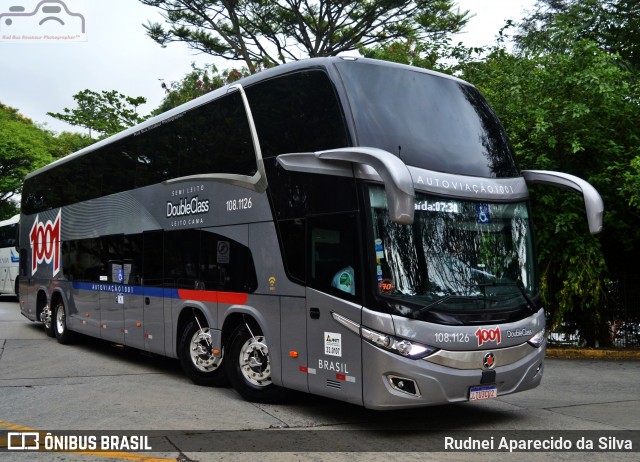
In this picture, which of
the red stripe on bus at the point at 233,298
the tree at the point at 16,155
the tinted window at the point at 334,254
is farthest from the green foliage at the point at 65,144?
the tinted window at the point at 334,254

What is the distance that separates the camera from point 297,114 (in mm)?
8422

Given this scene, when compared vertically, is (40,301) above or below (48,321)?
above

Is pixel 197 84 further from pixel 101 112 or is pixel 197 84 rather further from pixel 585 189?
pixel 585 189

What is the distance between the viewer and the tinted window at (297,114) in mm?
7867

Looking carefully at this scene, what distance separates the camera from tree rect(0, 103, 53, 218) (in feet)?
147

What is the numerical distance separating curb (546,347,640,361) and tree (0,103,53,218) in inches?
1459

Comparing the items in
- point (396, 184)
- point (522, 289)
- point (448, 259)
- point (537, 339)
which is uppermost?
point (396, 184)

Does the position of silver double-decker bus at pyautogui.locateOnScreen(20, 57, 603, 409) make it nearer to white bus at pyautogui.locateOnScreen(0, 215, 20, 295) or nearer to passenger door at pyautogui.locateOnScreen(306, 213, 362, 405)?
passenger door at pyautogui.locateOnScreen(306, 213, 362, 405)

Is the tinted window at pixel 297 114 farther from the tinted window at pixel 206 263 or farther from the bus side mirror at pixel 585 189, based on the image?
the bus side mirror at pixel 585 189

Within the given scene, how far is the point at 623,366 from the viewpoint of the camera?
13039 millimetres

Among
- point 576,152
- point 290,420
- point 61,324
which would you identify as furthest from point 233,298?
point 61,324

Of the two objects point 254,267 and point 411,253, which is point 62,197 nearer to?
point 254,267

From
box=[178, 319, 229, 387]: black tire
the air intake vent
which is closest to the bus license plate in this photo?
the air intake vent

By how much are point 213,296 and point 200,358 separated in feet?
3.25
